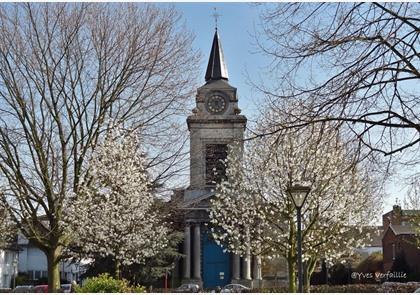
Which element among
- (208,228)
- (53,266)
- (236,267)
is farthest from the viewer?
(236,267)

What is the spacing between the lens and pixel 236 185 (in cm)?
2531

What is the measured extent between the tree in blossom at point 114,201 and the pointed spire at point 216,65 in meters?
29.2

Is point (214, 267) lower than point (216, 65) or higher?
lower

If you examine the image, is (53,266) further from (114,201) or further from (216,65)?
(216,65)

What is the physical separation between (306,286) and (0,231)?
56.9 feet

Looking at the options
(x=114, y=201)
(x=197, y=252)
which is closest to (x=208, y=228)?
(x=197, y=252)

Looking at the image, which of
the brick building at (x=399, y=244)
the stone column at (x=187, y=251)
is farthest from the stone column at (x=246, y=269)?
the brick building at (x=399, y=244)

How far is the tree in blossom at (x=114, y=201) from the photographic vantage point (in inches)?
820

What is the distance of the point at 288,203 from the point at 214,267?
27575 mm

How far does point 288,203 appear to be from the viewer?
21750mm

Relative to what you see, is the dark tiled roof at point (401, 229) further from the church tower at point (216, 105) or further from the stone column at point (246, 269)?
the church tower at point (216, 105)

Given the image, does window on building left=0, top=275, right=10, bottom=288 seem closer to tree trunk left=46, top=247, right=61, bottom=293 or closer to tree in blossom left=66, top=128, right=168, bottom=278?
tree in blossom left=66, top=128, right=168, bottom=278

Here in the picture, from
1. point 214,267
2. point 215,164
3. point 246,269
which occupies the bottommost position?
point 246,269

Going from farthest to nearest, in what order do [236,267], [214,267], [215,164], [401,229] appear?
[401,229]
[214,267]
[236,267]
[215,164]
